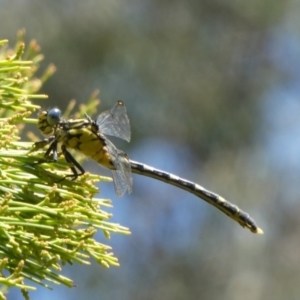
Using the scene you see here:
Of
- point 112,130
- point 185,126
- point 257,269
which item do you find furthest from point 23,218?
point 257,269

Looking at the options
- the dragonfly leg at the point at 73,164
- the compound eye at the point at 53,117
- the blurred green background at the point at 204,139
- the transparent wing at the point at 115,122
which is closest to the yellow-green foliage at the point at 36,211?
the dragonfly leg at the point at 73,164

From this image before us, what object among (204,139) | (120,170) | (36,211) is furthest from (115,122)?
(204,139)

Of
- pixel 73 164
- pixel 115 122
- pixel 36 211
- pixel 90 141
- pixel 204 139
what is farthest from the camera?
pixel 204 139

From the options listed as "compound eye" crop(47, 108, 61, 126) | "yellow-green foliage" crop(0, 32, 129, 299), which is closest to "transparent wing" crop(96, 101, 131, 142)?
"compound eye" crop(47, 108, 61, 126)

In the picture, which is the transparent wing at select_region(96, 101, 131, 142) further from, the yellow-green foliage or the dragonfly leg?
the yellow-green foliage

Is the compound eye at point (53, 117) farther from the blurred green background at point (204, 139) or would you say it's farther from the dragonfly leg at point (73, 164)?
the blurred green background at point (204, 139)

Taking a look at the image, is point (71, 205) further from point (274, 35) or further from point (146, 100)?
point (274, 35)

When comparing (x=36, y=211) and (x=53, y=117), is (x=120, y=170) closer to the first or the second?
(x=53, y=117)
